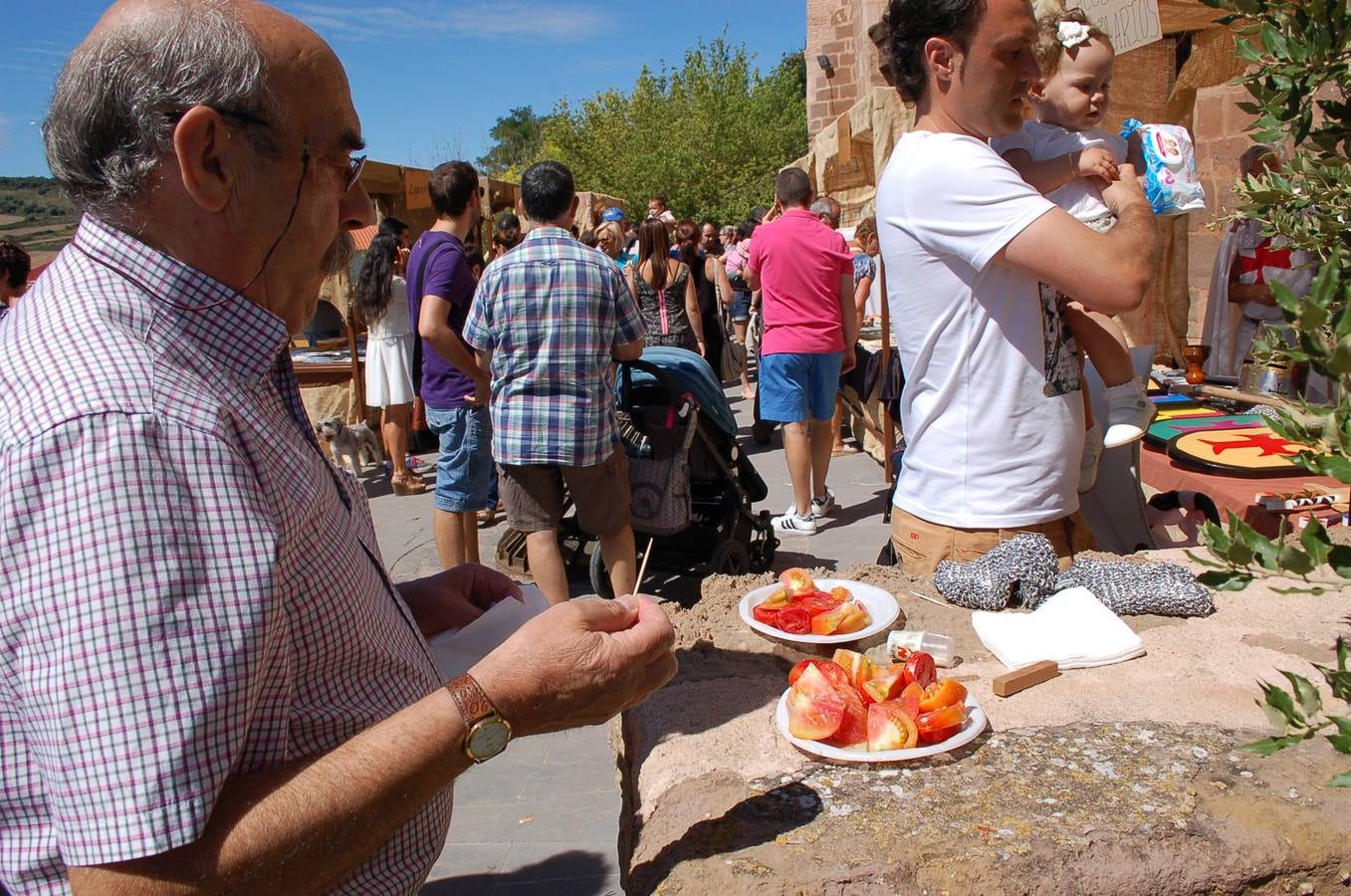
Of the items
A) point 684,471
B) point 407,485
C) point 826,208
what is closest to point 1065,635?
point 684,471

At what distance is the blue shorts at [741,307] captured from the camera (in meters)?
11.8

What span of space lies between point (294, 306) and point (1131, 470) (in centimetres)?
301

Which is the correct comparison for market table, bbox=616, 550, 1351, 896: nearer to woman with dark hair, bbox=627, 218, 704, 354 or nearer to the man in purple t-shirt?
the man in purple t-shirt

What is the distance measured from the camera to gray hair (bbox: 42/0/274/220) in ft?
3.35

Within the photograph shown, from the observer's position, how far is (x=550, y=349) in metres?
3.94

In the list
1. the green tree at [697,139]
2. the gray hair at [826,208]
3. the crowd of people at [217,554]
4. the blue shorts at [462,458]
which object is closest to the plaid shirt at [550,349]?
the blue shorts at [462,458]

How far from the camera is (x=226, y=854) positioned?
0.91 m

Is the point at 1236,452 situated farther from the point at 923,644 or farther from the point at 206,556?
the point at 206,556

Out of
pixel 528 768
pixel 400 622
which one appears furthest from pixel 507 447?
pixel 400 622

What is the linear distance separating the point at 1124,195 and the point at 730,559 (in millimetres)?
3053

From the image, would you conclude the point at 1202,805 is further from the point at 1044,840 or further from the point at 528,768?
the point at 528,768

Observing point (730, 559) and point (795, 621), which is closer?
point (795, 621)

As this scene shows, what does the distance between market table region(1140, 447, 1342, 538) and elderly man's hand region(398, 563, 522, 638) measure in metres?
2.63

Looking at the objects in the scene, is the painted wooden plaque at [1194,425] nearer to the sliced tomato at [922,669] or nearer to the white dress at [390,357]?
the sliced tomato at [922,669]
